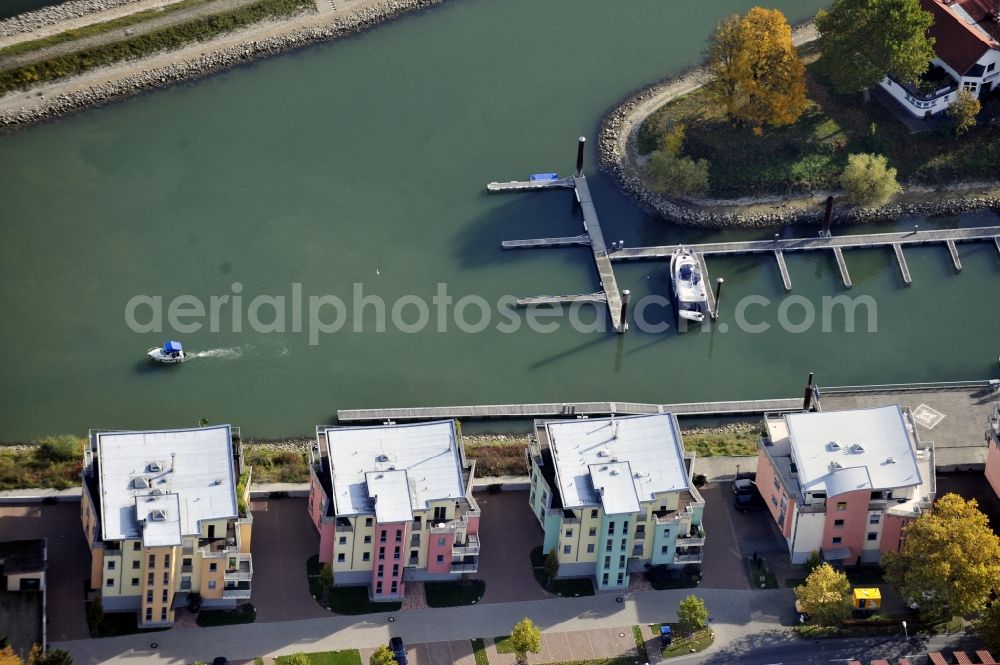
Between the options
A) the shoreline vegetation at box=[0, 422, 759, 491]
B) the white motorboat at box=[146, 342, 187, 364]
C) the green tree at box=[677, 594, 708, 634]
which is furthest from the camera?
the white motorboat at box=[146, 342, 187, 364]

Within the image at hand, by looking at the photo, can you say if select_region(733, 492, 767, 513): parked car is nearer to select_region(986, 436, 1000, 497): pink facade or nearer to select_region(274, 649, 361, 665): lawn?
select_region(986, 436, 1000, 497): pink facade

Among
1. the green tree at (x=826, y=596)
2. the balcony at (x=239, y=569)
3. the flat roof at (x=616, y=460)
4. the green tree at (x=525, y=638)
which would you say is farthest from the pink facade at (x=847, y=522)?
the balcony at (x=239, y=569)

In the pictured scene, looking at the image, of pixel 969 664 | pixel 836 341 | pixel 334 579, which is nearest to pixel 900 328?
pixel 836 341

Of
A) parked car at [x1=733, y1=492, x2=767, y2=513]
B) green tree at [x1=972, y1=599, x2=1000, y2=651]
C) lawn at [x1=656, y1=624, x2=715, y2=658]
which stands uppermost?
parked car at [x1=733, y1=492, x2=767, y2=513]

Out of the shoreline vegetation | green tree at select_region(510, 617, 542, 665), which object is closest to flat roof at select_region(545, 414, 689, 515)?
the shoreline vegetation

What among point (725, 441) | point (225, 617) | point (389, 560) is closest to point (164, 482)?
point (225, 617)

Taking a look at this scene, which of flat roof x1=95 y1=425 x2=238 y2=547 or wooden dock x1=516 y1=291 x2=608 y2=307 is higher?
wooden dock x1=516 y1=291 x2=608 y2=307

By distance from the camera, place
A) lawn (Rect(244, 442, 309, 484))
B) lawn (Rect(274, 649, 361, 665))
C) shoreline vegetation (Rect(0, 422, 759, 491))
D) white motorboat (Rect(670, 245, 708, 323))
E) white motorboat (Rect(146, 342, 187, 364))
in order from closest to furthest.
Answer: lawn (Rect(274, 649, 361, 665)), shoreline vegetation (Rect(0, 422, 759, 491)), lawn (Rect(244, 442, 309, 484)), white motorboat (Rect(146, 342, 187, 364)), white motorboat (Rect(670, 245, 708, 323))
